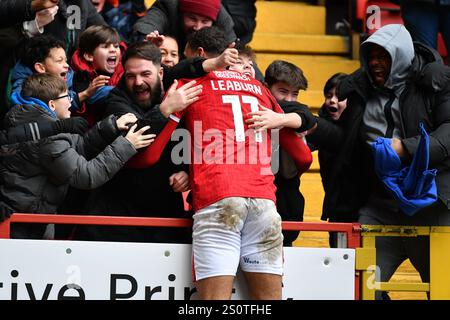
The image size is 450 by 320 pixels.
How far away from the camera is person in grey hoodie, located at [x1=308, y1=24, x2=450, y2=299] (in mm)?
5949

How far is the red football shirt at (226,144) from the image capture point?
5.44m

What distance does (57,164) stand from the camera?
5590mm

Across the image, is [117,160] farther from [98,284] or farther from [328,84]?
[328,84]

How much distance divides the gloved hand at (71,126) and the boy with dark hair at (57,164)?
0.05 metres

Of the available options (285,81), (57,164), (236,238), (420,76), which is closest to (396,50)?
(420,76)

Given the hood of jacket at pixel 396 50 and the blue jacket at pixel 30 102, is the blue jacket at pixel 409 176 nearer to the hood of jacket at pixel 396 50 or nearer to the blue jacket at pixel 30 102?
the hood of jacket at pixel 396 50

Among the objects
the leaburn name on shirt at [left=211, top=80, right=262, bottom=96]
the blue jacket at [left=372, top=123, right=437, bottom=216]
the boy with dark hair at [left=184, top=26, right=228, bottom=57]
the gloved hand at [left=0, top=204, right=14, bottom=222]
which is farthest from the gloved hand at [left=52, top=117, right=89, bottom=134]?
the blue jacket at [left=372, top=123, right=437, bottom=216]

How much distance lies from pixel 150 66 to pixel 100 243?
1.06m

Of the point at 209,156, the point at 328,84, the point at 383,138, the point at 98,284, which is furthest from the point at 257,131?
the point at 328,84

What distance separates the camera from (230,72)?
18.9ft

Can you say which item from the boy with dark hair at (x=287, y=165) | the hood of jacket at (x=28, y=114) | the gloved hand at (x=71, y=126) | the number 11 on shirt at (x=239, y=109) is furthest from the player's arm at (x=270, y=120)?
the hood of jacket at (x=28, y=114)

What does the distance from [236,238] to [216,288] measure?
0.86 feet

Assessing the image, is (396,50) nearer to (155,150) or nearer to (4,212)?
(155,150)

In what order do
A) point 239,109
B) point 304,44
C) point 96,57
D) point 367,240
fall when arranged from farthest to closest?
1. point 304,44
2. point 96,57
3. point 367,240
4. point 239,109
